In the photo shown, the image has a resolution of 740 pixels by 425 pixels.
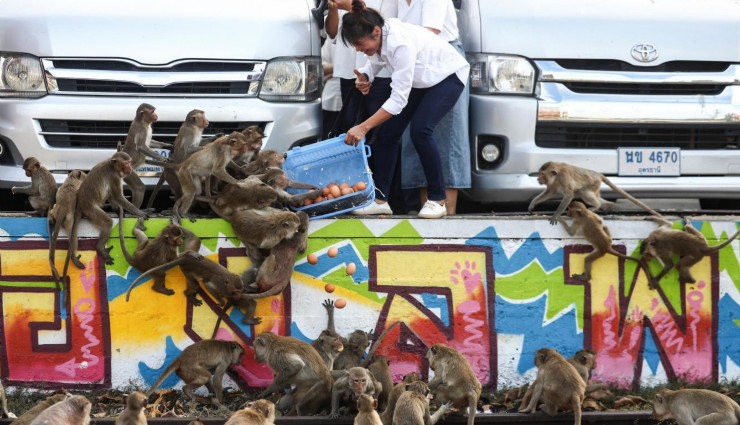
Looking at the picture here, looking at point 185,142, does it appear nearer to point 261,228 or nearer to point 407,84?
point 261,228

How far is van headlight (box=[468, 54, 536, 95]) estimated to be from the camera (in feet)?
36.4

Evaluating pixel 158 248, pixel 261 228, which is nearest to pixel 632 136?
pixel 261 228

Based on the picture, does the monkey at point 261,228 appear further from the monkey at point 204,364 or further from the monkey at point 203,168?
the monkey at point 204,364

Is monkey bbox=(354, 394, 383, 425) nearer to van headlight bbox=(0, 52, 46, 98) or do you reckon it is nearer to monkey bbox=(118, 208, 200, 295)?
monkey bbox=(118, 208, 200, 295)

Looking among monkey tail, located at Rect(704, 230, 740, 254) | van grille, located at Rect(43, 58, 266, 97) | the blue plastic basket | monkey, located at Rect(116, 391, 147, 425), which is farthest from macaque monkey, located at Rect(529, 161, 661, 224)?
monkey, located at Rect(116, 391, 147, 425)

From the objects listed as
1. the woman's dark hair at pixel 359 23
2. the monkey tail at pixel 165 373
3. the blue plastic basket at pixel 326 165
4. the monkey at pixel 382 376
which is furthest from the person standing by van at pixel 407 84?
the monkey tail at pixel 165 373

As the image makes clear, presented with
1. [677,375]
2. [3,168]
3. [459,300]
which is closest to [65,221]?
[3,168]

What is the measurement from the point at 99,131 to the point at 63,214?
4.19 feet

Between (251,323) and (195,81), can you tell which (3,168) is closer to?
(195,81)

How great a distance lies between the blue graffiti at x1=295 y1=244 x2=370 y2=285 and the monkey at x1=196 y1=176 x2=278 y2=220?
558 millimetres

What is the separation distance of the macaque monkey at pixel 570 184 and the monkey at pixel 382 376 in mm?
1808

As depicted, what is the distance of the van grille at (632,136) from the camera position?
11.2 m

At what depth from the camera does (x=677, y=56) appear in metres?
11.2

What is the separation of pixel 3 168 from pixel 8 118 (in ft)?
1.29
